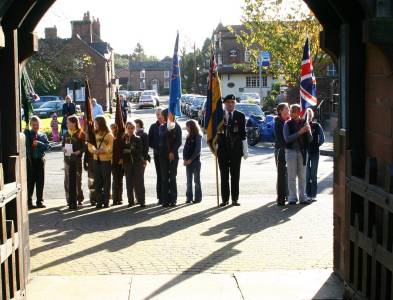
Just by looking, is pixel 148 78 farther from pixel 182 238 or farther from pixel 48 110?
pixel 182 238

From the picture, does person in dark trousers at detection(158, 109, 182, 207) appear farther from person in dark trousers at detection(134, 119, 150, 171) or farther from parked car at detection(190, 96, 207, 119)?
parked car at detection(190, 96, 207, 119)

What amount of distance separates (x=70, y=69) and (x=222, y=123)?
56.5 feet

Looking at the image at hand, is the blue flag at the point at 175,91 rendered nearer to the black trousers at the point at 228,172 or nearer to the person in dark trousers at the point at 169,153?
the person in dark trousers at the point at 169,153

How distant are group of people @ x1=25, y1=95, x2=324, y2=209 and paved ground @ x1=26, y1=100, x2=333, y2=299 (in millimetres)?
343

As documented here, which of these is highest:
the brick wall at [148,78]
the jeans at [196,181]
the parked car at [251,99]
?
the brick wall at [148,78]

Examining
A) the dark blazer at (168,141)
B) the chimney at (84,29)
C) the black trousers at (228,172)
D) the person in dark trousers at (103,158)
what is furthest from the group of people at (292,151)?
the chimney at (84,29)

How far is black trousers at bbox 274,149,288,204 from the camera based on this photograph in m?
12.4

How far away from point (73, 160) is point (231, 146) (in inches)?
124

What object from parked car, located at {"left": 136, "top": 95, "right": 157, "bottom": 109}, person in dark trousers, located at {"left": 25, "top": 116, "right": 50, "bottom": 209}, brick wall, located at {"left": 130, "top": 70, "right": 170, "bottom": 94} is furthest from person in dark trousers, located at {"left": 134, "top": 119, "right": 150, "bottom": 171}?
brick wall, located at {"left": 130, "top": 70, "right": 170, "bottom": 94}

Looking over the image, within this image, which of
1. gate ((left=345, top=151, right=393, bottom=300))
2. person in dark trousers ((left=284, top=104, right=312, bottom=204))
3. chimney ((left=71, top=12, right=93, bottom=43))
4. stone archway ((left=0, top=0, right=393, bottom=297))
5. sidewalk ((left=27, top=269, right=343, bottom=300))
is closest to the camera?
gate ((left=345, top=151, right=393, bottom=300))

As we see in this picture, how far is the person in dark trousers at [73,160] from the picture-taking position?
12.5 metres

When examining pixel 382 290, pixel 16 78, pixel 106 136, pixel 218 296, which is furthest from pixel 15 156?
pixel 106 136

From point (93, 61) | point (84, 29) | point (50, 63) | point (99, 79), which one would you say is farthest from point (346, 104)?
point (84, 29)

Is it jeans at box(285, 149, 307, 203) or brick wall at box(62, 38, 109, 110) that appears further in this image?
brick wall at box(62, 38, 109, 110)
